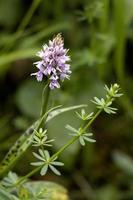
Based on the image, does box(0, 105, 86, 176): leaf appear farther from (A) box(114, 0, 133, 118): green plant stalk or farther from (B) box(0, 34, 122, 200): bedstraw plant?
(A) box(114, 0, 133, 118): green plant stalk

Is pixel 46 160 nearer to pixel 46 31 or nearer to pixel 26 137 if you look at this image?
pixel 26 137

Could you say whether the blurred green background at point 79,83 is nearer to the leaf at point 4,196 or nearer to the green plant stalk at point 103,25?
the green plant stalk at point 103,25

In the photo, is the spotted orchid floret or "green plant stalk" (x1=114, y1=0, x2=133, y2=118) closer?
the spotted orchid floret

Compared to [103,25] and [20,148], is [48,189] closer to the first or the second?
[20,148]

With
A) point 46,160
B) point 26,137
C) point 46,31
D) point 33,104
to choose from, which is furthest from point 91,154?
point 46,160

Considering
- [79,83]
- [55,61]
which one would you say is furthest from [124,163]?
[55,61]

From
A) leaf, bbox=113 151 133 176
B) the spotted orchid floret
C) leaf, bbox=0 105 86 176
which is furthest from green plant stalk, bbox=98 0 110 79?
the spotted orchid floret

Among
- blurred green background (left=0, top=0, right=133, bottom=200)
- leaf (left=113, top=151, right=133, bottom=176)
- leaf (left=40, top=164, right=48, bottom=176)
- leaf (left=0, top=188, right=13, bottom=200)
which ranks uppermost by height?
blurred green background (left=0, top=0, right=133, bottom=200)

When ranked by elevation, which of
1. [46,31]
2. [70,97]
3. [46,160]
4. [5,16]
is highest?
[5,16]

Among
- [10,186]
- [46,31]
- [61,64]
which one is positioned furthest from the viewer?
[46,31]
